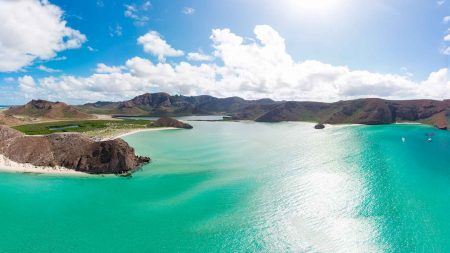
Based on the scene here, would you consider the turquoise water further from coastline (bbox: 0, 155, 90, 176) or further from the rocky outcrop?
the rocky outcrop

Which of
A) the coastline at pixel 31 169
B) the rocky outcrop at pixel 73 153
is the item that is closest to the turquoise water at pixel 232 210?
the coastline at pixel 31 169

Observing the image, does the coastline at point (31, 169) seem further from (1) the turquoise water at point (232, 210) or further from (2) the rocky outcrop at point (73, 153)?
(1) the turquoise water at point (232, 210)

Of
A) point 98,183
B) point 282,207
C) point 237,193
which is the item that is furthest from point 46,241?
point 282,207

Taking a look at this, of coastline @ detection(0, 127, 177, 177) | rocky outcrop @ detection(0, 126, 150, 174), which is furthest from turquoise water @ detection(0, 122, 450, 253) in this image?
rocky outcrop @ detection(0, 126, 150, 174)

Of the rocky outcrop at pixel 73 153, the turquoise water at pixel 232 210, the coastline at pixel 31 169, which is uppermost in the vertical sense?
the rocky outcrop at pixel 73 153

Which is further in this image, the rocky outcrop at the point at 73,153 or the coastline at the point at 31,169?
the rocky outcrop at the point at 73,153

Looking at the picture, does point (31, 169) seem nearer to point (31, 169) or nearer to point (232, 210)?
point (31, 169)

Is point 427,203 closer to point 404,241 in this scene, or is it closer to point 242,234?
point 404,241
